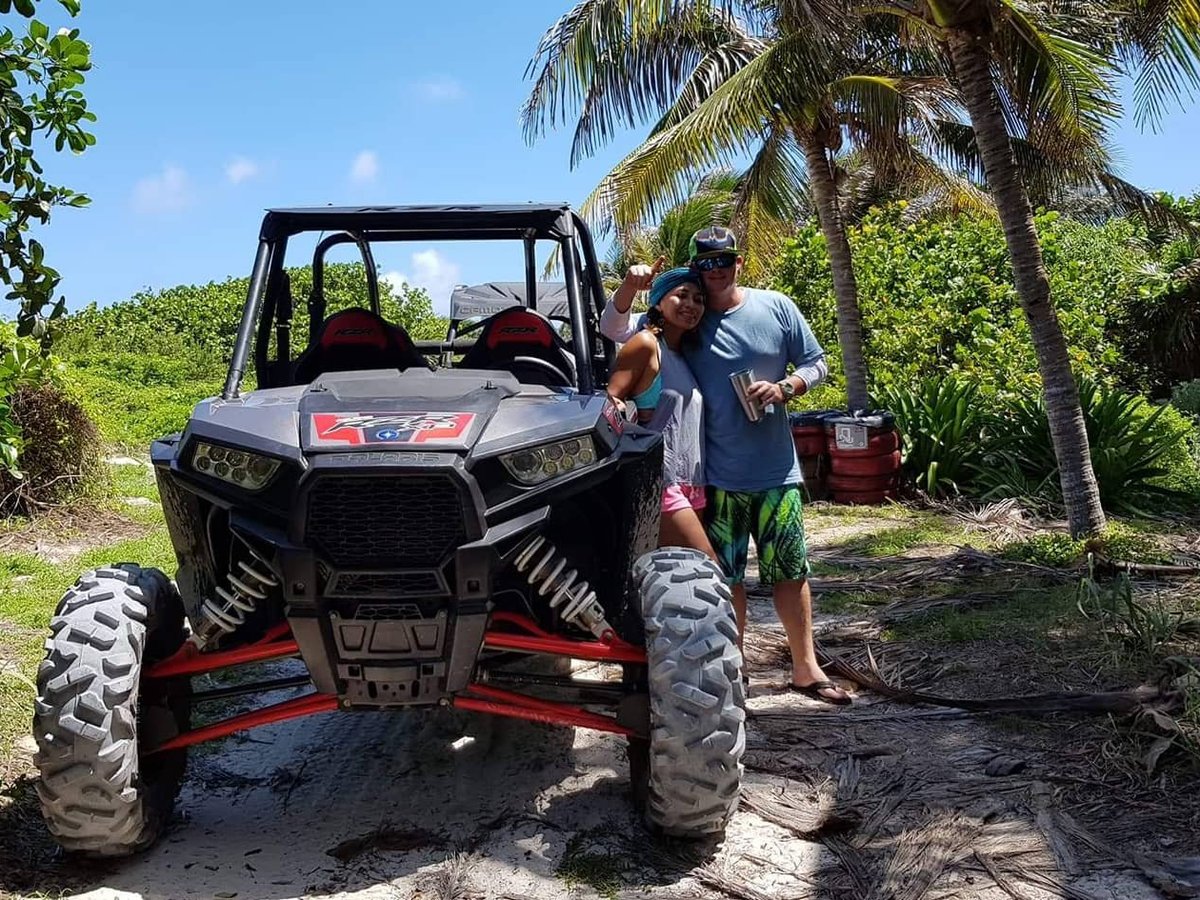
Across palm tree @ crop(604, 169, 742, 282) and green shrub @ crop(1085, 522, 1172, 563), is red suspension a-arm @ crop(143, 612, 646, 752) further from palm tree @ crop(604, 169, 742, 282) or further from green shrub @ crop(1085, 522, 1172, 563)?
palm tree @ crop(604, 169, 742, 282)

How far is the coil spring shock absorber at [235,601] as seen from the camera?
317 cm

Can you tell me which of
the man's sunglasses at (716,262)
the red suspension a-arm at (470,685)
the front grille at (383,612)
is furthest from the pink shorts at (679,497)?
the front grille at (383,612)

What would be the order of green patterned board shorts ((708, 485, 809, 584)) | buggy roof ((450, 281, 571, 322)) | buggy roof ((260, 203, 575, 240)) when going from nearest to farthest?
buggy roof ((260, 203, 575, 240))
green patterned board shorts ((708, 485, 809, 584))
buggy roof ((450, 281, 571, 322))

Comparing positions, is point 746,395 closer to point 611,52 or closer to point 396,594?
point 396,594

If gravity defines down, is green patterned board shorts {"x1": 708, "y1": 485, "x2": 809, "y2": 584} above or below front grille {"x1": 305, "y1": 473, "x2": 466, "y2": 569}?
below

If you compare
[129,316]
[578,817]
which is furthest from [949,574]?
[129,316]

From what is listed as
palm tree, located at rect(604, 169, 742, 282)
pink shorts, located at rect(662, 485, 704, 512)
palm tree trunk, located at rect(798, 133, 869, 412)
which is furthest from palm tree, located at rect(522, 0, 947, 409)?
pink shorts, located at rect(662, 485, 704, 512)

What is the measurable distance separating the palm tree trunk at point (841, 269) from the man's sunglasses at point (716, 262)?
7.70m

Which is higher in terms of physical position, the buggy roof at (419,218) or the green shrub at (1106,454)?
the buggy roof at (419,218)

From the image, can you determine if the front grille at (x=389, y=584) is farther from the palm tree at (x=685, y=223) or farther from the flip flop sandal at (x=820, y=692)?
the palm tree at (x=685, y=223)

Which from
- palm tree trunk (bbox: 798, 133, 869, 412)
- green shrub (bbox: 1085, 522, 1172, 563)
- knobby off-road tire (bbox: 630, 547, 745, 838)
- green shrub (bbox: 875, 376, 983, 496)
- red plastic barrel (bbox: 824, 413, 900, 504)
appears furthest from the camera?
palm tree trunk (bbox: 798, 133, 869, 412)

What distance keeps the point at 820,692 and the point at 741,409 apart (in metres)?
1.22

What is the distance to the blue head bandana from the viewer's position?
13.8ft

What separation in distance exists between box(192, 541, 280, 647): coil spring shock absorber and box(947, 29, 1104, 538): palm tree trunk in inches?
236
